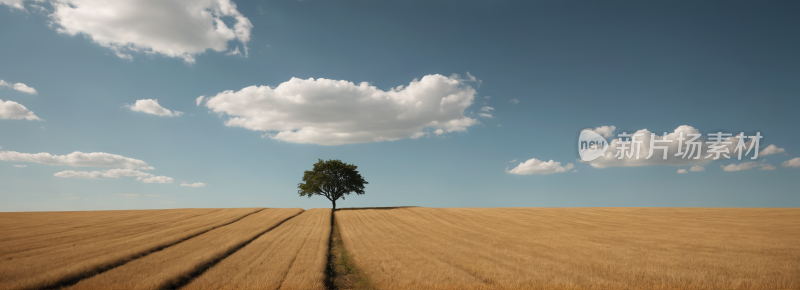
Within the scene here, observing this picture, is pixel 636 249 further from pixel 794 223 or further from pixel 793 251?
pixel 794 223

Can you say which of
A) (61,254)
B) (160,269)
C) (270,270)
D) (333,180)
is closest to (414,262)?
(270,270)

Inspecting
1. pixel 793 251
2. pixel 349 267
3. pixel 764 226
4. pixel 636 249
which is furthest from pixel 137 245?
pixel 764 226

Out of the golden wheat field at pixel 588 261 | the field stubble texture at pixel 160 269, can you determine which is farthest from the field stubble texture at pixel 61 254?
the golden wheat field at pixel 588 261

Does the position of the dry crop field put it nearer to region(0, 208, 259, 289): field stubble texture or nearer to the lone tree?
region(0, 208, 259, 289): field stubble texture

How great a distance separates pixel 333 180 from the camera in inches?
2891

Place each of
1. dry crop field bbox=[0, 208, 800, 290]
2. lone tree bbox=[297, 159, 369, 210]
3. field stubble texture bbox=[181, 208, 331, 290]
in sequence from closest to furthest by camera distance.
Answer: field stubble texture bbox=[181, 208, 331, 290]
dry crop field bbox=[0, 208, 800, 290]
lone tree bbox=[297, 159, 369, 210]

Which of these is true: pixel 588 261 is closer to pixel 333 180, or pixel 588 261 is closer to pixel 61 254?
pixel 61 254

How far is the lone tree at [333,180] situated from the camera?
7250 centimetres

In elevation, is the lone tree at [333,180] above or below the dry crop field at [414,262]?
above

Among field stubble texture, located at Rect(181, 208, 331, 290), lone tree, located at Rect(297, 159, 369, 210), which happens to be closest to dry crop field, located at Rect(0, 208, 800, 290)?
field stubble texture, located at Rect(181, 208, 331, 290)

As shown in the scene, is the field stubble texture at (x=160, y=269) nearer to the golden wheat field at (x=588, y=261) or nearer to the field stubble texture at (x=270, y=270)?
the field stubble texture at (x=270, y=270)

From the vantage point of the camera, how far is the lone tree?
238 feet

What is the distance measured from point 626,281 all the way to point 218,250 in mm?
19349

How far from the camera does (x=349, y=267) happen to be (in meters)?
16.9
